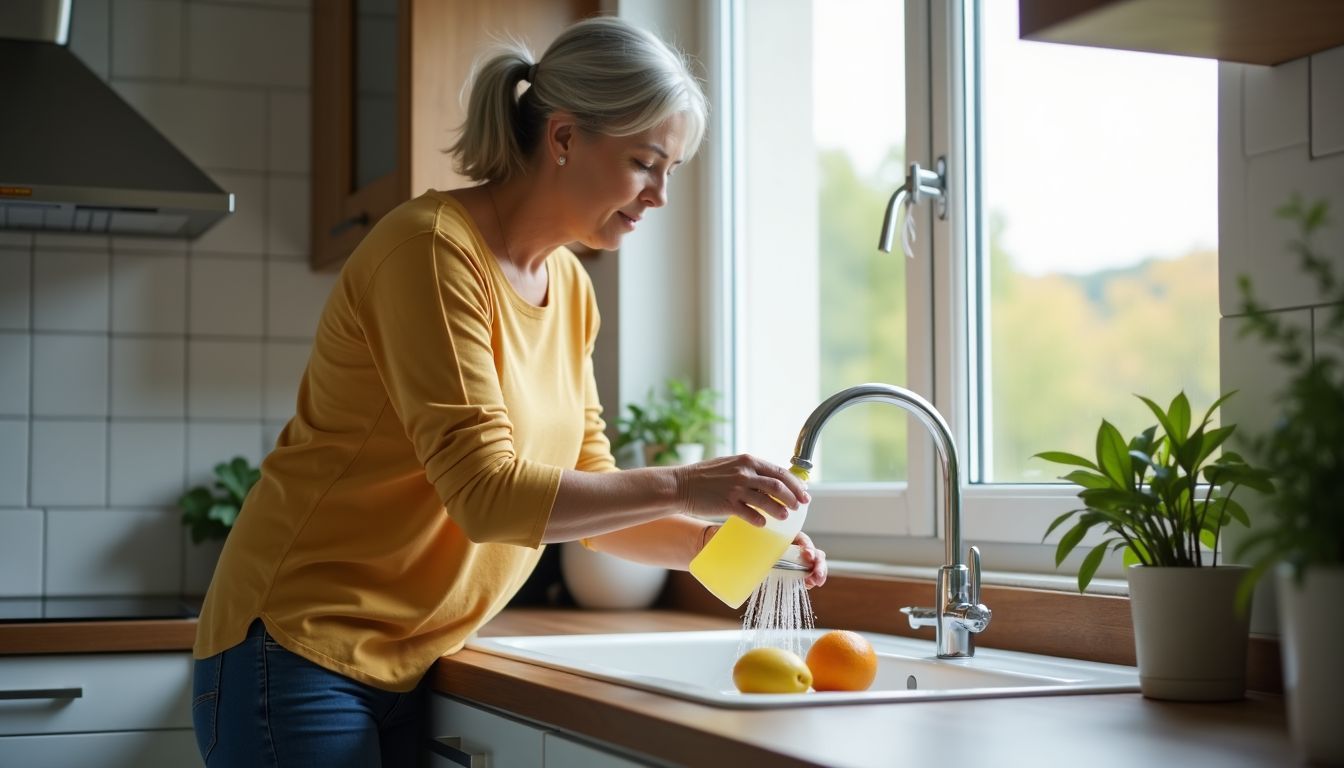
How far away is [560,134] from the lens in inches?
60.0

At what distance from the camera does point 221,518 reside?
244cm

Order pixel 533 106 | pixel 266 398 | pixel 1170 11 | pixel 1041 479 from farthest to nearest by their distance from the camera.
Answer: pixel 266 398
pixel 1041 479
pixel 533 106
pixel 1170 11

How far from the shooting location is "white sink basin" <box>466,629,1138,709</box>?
45.8 inches

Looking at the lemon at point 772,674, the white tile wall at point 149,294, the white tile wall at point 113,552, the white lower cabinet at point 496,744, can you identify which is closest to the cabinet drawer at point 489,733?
the white lower cabinet at point 496,744

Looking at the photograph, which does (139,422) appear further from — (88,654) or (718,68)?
(718,68)

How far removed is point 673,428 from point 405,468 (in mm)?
834

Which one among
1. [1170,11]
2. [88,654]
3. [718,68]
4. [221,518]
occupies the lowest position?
[88,654]

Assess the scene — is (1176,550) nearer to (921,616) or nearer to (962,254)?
(921,616)

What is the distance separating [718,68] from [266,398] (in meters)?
1.02

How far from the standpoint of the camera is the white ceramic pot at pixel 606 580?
222 cm

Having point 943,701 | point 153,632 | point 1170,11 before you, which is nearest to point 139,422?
point 153,632

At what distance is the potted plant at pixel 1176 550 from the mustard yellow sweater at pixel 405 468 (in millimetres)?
502

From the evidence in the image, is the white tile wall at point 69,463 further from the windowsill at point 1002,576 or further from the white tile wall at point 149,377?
the windowsill at point 1002,576

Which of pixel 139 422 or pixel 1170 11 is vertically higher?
pixel 1170 11
